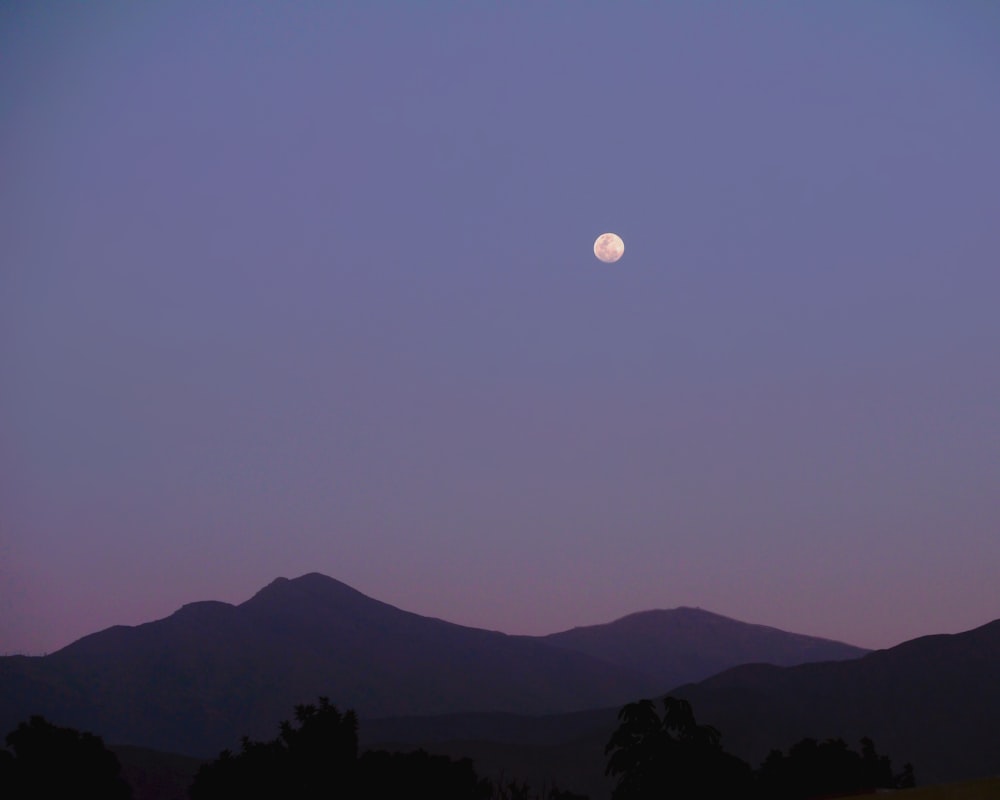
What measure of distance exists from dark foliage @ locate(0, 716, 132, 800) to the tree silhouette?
27.0 metres

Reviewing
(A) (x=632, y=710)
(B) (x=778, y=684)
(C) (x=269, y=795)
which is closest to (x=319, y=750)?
(C) (x=269, y=795)

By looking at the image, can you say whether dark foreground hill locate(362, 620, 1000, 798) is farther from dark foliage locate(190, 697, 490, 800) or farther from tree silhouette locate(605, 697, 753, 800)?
tree silhouette locate(605, 697, 753, 800)

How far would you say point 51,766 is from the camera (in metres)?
50.5

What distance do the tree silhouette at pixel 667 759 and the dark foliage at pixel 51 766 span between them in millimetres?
27012

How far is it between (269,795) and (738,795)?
69.1ft

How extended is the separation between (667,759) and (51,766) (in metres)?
29.1

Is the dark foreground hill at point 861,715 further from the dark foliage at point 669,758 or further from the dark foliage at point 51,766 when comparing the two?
the dark foliage at point 669,758

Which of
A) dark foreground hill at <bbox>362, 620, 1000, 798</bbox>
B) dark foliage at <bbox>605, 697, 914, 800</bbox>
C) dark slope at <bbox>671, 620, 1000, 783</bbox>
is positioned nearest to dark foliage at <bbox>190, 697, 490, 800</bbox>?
dark foliage at <bbox>605, 697, 914, 800</bbox>

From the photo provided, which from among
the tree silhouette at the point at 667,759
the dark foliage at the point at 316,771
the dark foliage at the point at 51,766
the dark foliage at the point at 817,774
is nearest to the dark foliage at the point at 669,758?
the tree silhouette at the point at 667,759

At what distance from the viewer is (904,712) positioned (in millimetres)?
168625

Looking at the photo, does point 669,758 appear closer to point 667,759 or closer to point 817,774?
point 667,759

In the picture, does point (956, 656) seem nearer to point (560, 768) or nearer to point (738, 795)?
point (560, 768)

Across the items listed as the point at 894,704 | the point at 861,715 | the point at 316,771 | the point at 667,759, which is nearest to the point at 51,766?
the point at 316,771

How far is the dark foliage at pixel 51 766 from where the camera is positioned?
Answer: 163 feet
